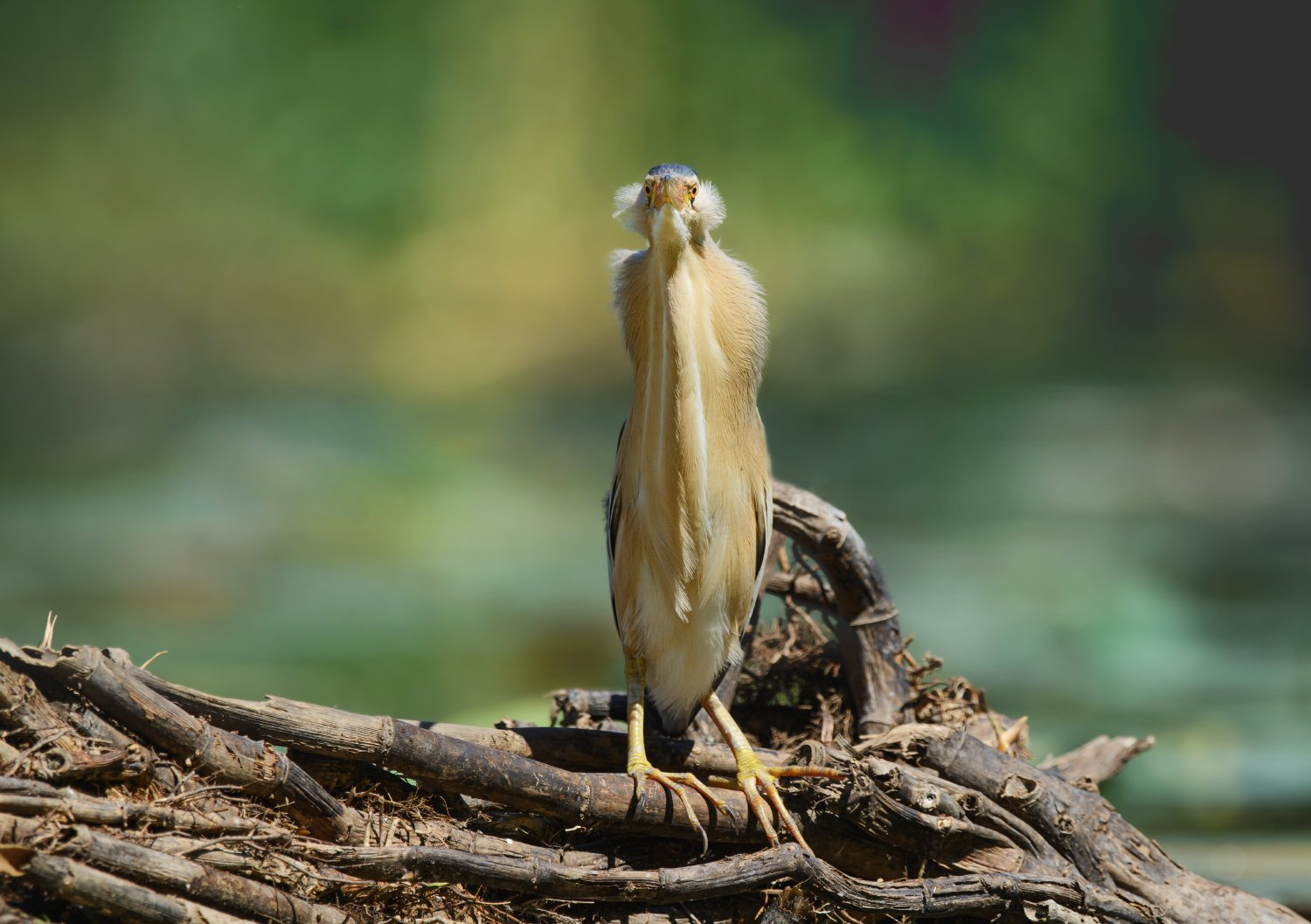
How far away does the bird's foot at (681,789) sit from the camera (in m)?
1.69

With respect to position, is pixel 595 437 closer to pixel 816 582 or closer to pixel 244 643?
pixel 244 643

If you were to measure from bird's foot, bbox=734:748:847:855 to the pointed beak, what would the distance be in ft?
2.96

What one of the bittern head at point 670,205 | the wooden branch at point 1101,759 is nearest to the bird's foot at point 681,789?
the bittern head at point 670,205

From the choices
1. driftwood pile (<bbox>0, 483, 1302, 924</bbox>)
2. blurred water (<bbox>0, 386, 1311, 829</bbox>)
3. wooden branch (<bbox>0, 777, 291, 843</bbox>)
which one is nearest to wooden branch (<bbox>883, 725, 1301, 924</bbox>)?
driftwood pile (<bbox>0, 483, 1302, 924</bbox>)

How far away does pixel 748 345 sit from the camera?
1.90 metres

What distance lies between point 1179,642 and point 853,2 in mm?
2927

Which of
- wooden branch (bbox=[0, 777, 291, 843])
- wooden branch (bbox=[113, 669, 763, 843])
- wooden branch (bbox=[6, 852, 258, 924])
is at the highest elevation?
wooden branch (bbox=[113, 669, 763, 843])

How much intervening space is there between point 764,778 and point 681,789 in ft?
0.50

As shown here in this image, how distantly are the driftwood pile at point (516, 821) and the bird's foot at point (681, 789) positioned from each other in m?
0.01

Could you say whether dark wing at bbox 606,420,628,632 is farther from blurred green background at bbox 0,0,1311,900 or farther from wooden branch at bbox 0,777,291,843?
blurred green background at bbox 0,0,1311,900

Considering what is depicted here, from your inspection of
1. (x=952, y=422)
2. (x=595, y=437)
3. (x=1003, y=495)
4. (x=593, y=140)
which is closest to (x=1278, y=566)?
(x=1003, y=495)

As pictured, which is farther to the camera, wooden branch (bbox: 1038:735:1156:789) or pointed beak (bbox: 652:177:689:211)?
wooden branch (bbox: 1038:735:1156:789)

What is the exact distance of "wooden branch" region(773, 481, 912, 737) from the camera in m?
2.21

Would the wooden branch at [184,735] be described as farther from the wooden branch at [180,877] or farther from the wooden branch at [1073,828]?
the wooden branch at [1073,828]
